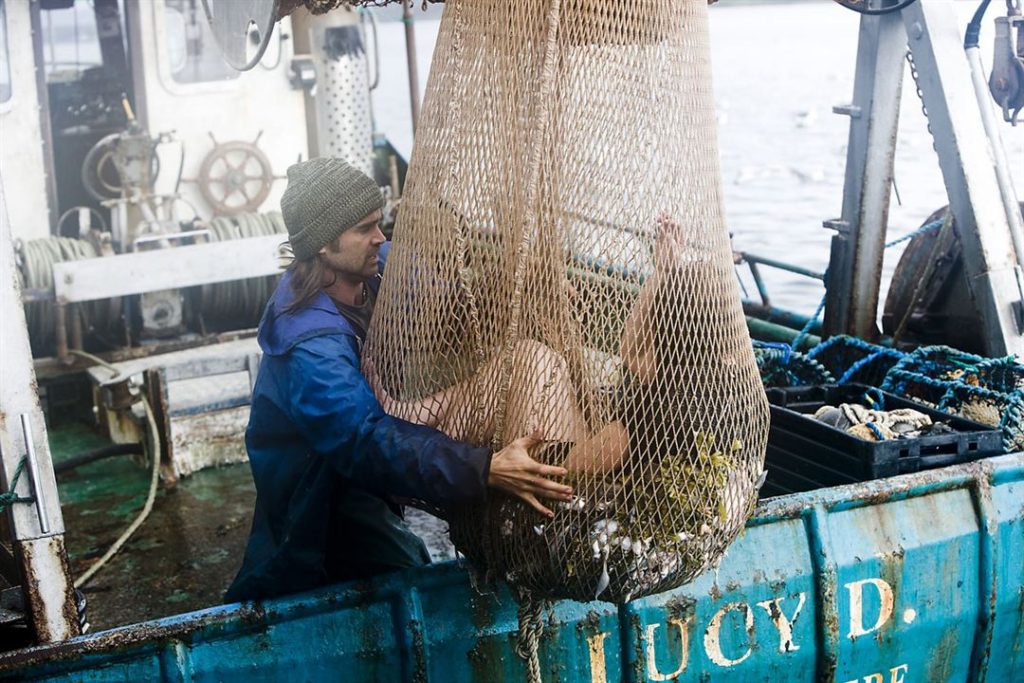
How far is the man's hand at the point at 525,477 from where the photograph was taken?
266 centimetres

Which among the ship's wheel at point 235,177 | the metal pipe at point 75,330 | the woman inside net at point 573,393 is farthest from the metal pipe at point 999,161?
the metal pipe at point 75,330

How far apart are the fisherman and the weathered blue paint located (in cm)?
17

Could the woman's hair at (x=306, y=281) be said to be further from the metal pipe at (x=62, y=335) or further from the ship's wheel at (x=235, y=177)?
the ship's wheel at (x=235, y=177)

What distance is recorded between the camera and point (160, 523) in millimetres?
5809

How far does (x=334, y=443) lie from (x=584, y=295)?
71cm

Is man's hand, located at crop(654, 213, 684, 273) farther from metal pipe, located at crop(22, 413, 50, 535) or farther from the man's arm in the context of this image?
metal pipe, located at crop(22, 413, 50, 535)

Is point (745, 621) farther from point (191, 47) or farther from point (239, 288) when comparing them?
point (191, 47)

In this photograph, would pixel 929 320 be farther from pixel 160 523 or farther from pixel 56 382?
pixel 56 382

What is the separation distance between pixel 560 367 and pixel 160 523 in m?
3.67

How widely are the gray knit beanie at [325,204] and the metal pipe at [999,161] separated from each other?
2.74m

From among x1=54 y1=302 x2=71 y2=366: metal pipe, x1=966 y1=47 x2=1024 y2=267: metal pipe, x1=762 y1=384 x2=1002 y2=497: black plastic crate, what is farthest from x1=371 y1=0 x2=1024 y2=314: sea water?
x1=54 y1=302 x2=71 y2=366: metal pipe

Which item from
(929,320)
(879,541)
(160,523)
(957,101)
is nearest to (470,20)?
(879,541)

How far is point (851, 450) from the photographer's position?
389cm

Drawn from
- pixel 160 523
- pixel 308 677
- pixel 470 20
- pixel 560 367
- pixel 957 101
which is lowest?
pixel 160 523
